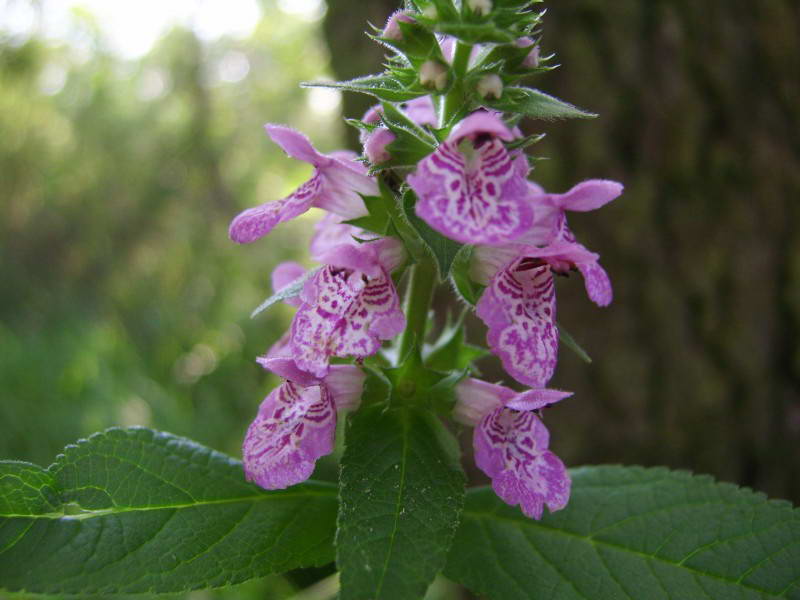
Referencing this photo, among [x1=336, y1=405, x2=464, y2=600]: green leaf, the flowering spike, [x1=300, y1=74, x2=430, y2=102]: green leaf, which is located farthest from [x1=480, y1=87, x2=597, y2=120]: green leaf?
[x1=336, y1=405, x2=464, y2=600]: green leaf

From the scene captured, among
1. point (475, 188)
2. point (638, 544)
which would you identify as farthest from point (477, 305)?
point (638, 544)

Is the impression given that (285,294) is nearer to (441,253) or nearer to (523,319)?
(441,253)

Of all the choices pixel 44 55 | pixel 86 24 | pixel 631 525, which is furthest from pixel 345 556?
pixel 86 24

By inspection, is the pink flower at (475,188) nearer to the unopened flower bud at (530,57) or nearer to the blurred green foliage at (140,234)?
the unopened flower bud at (530,57)

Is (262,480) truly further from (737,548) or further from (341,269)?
(737,548)

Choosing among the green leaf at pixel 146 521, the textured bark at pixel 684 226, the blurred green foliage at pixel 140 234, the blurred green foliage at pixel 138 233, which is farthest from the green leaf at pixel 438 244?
the blurred green foliage at pixel 138 233

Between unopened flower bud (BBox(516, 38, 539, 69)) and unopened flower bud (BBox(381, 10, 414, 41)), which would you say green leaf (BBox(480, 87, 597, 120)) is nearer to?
unopened flower bud (BBox(516, 38, 539, 69))
